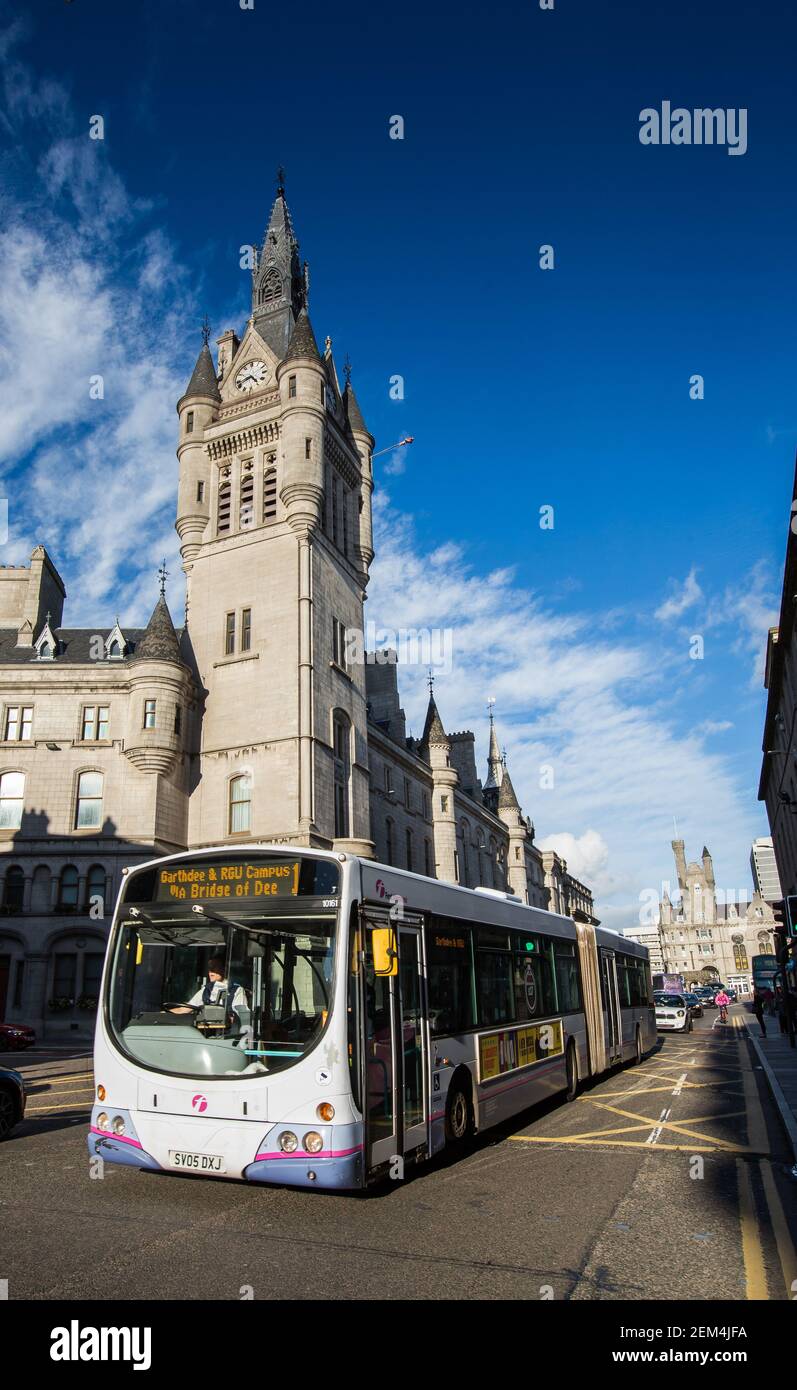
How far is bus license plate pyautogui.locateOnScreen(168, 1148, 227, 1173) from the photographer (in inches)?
269

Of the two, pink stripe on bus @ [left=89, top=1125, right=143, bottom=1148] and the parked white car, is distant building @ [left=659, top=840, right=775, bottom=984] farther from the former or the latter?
pink stripe on bus @ [left=89, top=1125, right=143, bottom=1148]

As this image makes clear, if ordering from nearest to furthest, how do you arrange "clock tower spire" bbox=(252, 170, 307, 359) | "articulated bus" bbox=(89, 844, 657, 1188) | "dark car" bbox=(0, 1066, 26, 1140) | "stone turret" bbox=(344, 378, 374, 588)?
"articulated bus" bbox=(89, 844, 657, 1188), "dark car" bbox=(0, 1066, 26, 1140), "stone turret" bbox=(344, 378, 374, 588), "clock tower spire" bbox=(252, 170, 307, 359)

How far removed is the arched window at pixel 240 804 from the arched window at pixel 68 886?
574cm

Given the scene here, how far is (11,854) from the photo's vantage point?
31.0m

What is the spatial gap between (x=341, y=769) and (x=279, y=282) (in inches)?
1059

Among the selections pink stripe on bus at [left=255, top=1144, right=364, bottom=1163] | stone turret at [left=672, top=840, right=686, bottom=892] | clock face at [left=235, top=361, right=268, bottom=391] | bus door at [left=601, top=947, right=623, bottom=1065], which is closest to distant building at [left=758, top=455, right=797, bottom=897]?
bus door at [left=601, top=947, right=623, bottom=1065]

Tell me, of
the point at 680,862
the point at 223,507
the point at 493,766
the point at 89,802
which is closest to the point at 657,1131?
the point at 89,802

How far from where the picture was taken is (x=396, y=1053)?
7.82 metres

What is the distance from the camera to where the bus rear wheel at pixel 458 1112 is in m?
9.00

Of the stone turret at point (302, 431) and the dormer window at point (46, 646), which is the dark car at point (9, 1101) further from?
the dormer window at point (46, 646)

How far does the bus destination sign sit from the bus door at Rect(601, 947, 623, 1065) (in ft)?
36.7

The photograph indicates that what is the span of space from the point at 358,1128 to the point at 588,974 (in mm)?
9876

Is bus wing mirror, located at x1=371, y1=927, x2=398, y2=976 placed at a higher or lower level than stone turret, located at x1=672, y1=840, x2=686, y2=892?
lower

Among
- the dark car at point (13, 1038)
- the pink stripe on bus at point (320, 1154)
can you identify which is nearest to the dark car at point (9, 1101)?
the pink stripe on bus at point (320, 1154)
